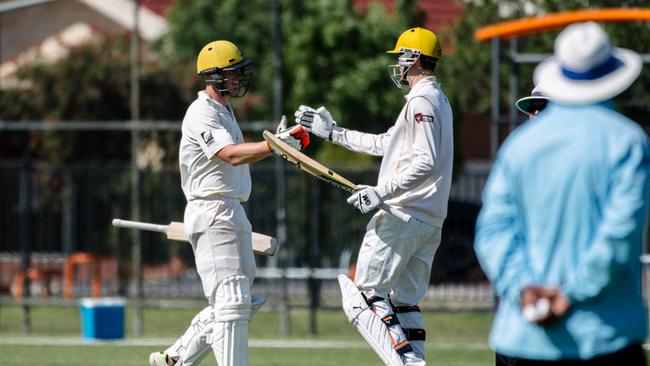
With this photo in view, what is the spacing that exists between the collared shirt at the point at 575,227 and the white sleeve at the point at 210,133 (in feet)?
11.1

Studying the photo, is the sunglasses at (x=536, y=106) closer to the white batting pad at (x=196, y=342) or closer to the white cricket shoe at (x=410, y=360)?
the white cricket shoe at (x=410, y=360)

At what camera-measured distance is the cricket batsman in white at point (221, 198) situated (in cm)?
825

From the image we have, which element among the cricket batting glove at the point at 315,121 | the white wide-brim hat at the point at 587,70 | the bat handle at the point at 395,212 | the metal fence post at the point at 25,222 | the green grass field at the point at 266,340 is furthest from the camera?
the metal fence post at the point at 25,222

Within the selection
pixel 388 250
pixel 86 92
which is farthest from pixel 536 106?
pixel 86 92

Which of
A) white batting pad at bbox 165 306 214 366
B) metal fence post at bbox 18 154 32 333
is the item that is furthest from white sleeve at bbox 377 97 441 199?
metal fence post at bbox 18 154 32 333

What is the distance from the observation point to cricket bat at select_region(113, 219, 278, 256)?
28.8 ft

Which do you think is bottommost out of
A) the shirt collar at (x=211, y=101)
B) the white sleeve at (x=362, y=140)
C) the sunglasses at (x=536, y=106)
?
the white sleeve at (x=362, y=140)

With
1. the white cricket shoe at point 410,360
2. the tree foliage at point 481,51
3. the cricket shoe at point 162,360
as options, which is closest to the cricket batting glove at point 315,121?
the white cricket shoe at point 410,360

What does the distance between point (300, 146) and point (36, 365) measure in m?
4.00

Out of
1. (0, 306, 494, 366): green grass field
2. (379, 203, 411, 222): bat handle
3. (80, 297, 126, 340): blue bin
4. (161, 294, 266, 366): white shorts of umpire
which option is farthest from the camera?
(80, 297, 126, 340): blue bin

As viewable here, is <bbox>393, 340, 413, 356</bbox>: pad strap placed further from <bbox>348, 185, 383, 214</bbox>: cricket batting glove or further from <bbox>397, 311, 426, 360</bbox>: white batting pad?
<bbox>348, 185, 383, 214</bbox>: cricket batting glove

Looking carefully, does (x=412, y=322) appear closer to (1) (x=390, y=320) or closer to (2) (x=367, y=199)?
(1) (x=390, y=320)

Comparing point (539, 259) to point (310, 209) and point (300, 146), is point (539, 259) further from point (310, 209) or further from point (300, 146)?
point (310, 209)

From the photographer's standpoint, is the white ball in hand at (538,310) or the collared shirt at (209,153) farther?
the collared shirt at (209,153)
